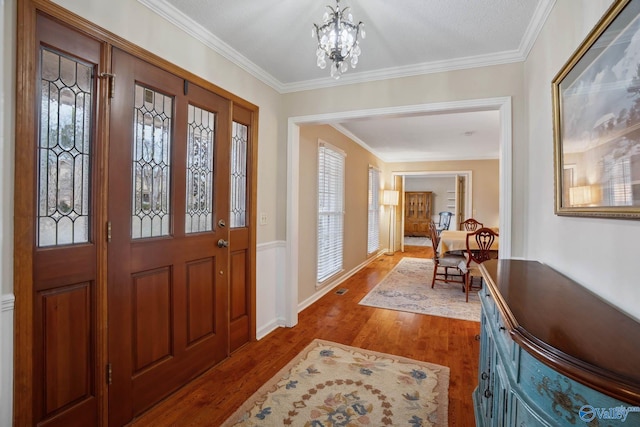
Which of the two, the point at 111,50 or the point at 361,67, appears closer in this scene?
the point at 111,50

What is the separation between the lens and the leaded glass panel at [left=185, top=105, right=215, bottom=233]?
2.21 m

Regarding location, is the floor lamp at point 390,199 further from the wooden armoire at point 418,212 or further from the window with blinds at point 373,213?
the wooden armoire at point 418,212

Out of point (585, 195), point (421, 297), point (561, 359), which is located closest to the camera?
point (561, 359)

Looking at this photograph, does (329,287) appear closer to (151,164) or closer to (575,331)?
(151,164)

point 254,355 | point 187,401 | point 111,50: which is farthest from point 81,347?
point 111,50

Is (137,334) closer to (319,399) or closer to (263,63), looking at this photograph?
(319,399)

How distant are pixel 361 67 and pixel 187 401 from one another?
2859mm

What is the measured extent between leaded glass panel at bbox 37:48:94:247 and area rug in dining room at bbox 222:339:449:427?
1.39 meters

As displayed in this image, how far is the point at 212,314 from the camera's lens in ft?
7.97

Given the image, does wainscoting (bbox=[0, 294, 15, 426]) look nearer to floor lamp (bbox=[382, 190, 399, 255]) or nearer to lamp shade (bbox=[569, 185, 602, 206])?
lamp shade (bbox=[569, 185, 602, 206])

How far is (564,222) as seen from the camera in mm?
1531

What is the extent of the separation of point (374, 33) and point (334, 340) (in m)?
2.58

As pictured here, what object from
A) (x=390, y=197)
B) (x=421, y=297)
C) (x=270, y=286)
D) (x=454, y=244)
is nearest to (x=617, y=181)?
(x=270, y=286)

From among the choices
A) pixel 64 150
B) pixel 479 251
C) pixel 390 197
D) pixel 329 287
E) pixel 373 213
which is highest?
pixel 390 197
